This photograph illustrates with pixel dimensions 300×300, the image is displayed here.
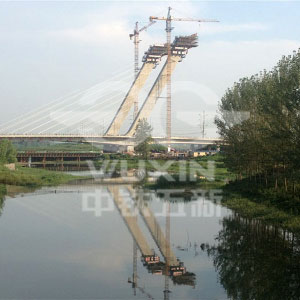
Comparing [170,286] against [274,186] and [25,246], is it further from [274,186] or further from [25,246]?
[274,186]

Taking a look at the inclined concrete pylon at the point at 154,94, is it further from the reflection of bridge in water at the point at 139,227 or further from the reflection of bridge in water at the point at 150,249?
the reflection of bridge in water at the point at 150,249

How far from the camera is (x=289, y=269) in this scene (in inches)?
407

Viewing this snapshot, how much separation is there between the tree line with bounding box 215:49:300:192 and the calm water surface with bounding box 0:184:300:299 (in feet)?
9.76

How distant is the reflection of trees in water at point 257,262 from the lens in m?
9.35

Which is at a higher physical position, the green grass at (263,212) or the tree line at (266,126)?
the tree line at (266,126)

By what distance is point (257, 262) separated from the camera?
1105cm

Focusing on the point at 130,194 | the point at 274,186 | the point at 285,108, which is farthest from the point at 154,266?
the point at 130,194

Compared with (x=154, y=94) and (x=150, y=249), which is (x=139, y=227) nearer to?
(x=150, y=249)

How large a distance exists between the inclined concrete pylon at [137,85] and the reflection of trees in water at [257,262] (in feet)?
185

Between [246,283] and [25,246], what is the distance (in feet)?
22.2

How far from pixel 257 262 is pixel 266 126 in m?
9.93

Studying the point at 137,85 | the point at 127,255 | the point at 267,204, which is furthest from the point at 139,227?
the point at 137,85

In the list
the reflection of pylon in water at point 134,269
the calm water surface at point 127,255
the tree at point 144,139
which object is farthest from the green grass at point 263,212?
the tree at point 144,139

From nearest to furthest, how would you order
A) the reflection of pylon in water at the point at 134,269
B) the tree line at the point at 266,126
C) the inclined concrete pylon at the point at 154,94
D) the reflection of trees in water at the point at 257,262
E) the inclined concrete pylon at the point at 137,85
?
the reflection of trees in water at the point at 257,262 → the reflection of pylon in water at the point at 134,269 → the tree line at the point at 266,126 → the inclined concrete pylon at the point at 154,94 → the inclined concrete pylon at the point at 137,85
